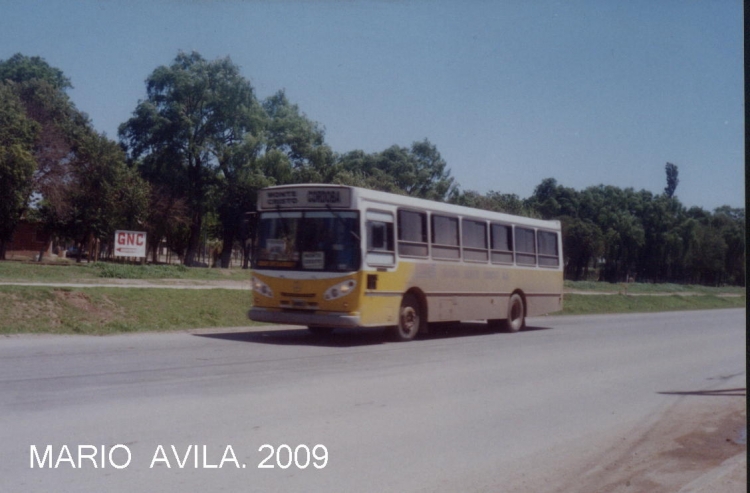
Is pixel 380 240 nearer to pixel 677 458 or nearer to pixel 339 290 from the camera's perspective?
pixel 339 290

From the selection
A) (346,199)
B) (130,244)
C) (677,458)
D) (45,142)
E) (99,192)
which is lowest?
(677,458)

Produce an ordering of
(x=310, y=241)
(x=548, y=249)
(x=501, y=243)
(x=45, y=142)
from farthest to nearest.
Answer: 1. (x=45, y=142)
2. (x=548, y=249)
3. (x=501, y=243)
4. (x=310, y=241)

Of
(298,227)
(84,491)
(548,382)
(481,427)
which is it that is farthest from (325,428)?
(298,227)

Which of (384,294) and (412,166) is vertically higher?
(412,166)

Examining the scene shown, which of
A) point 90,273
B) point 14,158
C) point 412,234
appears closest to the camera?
point 412,234

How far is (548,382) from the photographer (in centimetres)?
1185

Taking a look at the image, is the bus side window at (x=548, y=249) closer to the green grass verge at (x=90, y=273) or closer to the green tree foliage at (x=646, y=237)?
the green grass verge at (x=90, y=273)

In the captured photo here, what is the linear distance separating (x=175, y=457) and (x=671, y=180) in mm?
102961

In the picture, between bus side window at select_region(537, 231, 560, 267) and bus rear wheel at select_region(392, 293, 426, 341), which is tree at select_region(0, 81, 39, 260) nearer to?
bus side window at select_region(537, 231, 560, 267)

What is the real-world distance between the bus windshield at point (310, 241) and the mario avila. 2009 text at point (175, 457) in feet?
28.8

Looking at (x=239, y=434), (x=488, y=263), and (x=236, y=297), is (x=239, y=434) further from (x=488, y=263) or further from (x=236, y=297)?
(x=236, y=297)

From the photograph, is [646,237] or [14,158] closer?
[14,158]

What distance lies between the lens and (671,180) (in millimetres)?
100438

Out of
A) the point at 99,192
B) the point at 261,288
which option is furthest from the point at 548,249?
the point at 99,192
